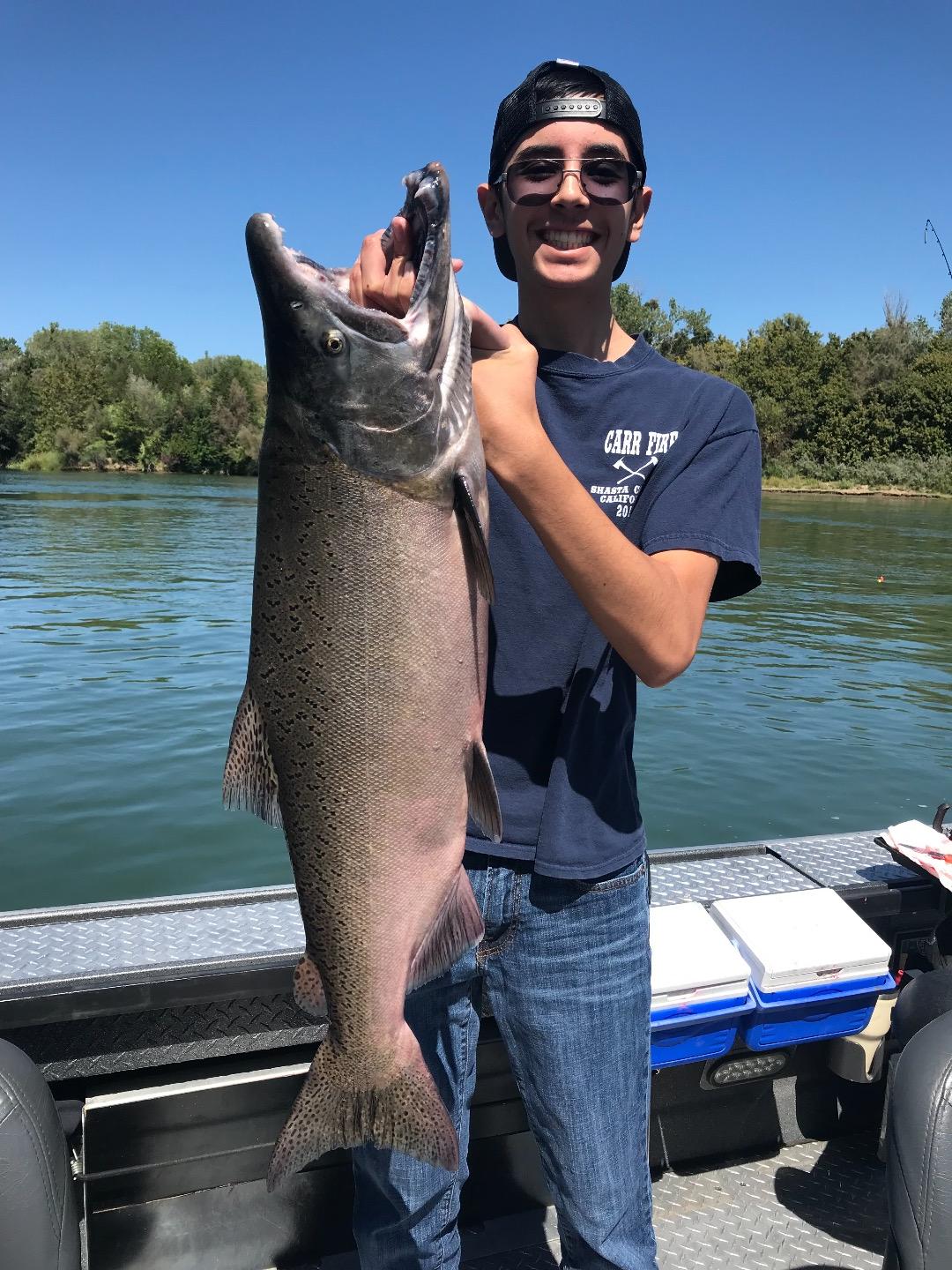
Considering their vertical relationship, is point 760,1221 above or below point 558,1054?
below

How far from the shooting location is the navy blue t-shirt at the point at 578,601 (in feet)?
6.43

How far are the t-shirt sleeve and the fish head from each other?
522 mm

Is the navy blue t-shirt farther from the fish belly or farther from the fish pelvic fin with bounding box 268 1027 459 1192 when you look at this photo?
the fish pelvic fin with bounding box 268 1027 459 1192

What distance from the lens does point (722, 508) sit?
1.92 m

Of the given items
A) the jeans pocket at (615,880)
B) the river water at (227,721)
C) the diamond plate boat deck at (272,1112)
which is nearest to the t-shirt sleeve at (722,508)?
the jeans pocket at (615,880)

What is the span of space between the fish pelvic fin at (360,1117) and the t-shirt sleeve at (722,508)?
1.12 m

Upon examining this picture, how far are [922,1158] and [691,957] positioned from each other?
1172mm

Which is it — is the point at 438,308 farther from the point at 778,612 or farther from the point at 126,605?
the point at 778,612

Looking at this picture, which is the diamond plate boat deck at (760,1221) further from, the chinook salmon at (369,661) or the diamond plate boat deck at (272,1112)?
the chinook salmon at (369,661)

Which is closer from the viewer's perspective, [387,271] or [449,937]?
[387,271]

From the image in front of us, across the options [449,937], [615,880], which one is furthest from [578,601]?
[449,937]

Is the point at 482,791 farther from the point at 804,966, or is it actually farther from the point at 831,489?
the point at 831,489

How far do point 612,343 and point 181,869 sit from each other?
6215 mm

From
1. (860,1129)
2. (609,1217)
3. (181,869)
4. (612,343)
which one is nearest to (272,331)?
(612,343)
